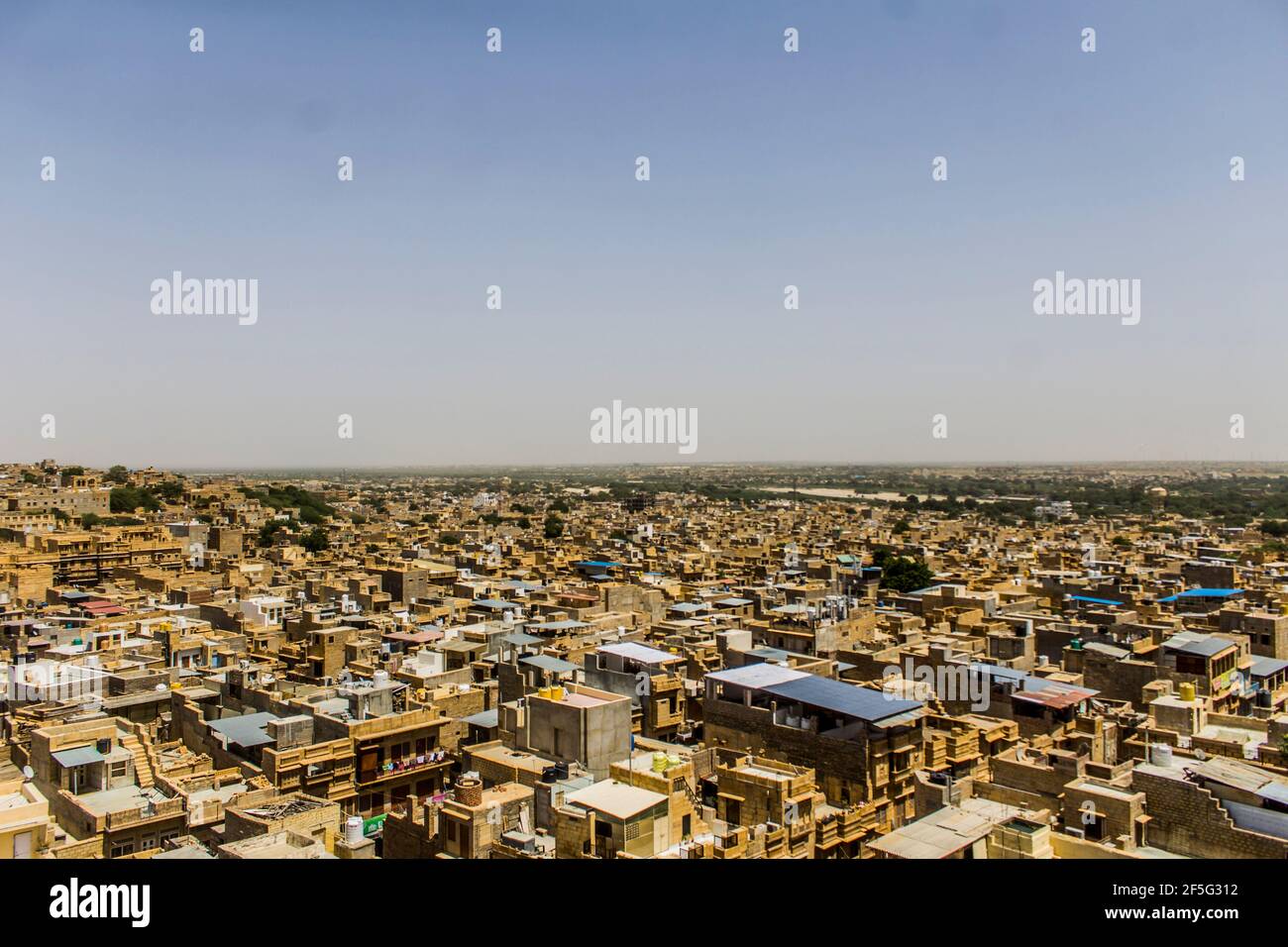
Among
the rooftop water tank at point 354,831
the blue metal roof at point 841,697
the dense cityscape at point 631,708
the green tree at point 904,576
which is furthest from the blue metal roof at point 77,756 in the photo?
the green tree at point 904,576

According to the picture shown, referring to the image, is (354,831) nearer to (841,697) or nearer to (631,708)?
(631,708)

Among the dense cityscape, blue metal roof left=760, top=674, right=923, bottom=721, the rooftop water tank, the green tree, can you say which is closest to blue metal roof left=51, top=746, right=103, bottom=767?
the dense cityscape

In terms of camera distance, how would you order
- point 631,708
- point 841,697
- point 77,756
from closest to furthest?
point 77,756 → point 841,697 → point 631,708

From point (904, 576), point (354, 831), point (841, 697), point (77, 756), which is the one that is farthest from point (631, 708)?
point (904, 576)

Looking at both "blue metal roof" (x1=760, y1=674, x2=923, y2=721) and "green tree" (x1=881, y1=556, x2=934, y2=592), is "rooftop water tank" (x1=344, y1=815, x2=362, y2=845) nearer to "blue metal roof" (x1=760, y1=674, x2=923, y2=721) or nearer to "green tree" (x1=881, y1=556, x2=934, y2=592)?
"blue metal roof" (x1=760, y1=674, x2=923, y2=721)

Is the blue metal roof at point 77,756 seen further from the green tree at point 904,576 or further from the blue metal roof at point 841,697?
the green tree at point 904,576

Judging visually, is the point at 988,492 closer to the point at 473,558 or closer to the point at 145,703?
the point at 473,558

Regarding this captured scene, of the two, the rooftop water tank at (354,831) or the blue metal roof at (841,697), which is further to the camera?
the blue metal roof at (841,697)

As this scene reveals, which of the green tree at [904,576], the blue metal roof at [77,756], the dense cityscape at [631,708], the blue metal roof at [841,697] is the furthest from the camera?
the green tree at [904,576]
